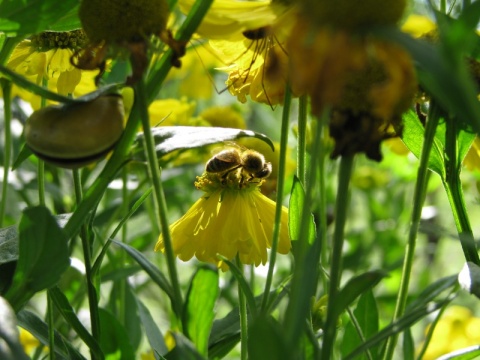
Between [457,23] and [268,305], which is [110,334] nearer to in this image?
[268,305]

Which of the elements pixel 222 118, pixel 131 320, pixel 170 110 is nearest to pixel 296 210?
pixel 131 320

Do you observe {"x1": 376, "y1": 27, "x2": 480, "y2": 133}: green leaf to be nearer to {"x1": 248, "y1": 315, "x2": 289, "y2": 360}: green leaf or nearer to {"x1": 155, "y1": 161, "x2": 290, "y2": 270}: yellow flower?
{"x1": 248, "y1": 315, "x2": 289, "y2": 360}: green leaf

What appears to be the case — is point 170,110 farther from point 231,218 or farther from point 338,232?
point 338,232

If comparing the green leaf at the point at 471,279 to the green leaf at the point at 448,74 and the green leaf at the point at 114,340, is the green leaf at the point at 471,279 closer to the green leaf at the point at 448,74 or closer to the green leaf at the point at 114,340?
the green leaf at the point at 448,74

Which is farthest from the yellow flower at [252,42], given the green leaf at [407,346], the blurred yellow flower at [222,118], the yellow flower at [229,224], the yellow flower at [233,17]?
the blurred yellow flower at [222,118]

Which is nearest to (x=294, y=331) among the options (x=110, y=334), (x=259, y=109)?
(x=110, y=334)

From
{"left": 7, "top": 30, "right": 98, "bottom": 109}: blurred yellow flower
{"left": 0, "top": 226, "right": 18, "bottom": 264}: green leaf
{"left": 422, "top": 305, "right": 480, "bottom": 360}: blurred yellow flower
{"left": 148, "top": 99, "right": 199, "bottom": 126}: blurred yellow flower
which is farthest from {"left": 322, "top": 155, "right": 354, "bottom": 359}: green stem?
{"left": 422, "top": 305, "right": 480, "bottom": 360}: blurred yellow flower

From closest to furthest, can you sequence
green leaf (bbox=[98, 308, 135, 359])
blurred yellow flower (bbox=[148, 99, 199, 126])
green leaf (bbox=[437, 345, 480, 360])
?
1. green leaf (bbox=[437, 345, 480, 360])
2. green leaf (bbox=[98, 308, 135, 359])
3. blurred yellow flower (bbox=[148, 99, 199, 126])
